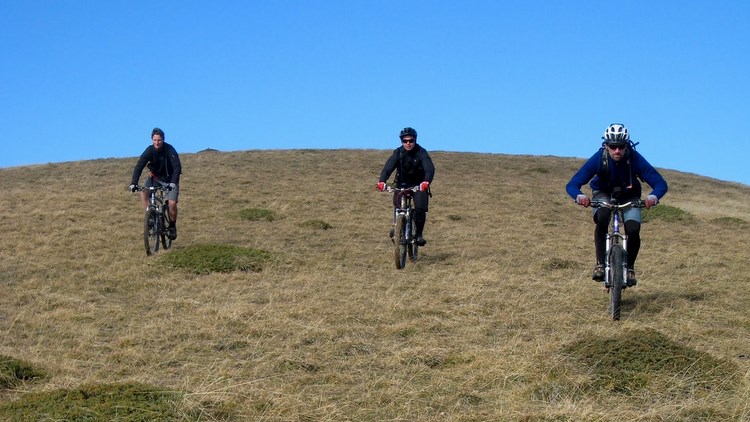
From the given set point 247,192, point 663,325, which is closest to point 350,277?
point 663,325

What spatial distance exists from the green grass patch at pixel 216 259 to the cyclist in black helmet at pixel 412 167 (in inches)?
104

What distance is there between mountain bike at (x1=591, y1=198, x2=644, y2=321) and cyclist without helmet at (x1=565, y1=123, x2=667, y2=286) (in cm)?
9

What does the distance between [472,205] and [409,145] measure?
552 inches

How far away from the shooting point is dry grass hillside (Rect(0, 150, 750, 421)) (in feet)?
18.9

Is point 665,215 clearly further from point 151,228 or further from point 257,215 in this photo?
point 151,228

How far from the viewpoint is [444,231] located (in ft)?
68.9

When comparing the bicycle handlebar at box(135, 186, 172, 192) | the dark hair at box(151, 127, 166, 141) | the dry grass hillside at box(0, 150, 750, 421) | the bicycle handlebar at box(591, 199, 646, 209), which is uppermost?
the dark hair at box(151, 127, 166, 141)

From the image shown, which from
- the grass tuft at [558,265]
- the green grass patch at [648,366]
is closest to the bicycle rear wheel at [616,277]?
the green grass patch at [648,366]

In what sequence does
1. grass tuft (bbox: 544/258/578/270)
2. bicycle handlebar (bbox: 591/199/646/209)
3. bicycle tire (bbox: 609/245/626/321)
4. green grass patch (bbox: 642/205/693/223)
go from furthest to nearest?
green grass patch (bbox: 642/205/693/223), grass tuft (bbox: 544/258/578/270), bicycle handlebar (bbox: 591/199/646/209), bicycle tire (bbox: 609/245/626/321)

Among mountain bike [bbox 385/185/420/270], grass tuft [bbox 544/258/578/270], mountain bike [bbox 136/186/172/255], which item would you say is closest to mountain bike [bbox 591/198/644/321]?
grass tuft [bbox 544/258/578/270]

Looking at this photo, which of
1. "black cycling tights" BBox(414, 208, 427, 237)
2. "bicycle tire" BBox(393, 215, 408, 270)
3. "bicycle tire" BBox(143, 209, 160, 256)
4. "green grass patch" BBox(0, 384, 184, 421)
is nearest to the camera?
"green grass patch" BBox(0, 384, 184, 421)

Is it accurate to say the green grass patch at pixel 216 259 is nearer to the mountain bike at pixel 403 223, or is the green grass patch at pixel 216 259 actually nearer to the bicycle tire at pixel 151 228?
the bicycle tire at pixel 151 228

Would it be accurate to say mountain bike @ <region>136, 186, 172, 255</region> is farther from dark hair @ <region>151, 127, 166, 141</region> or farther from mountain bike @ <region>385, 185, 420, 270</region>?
mountain bike @ <region>385, 185, 420, 270</region>

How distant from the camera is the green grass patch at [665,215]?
977 inches
